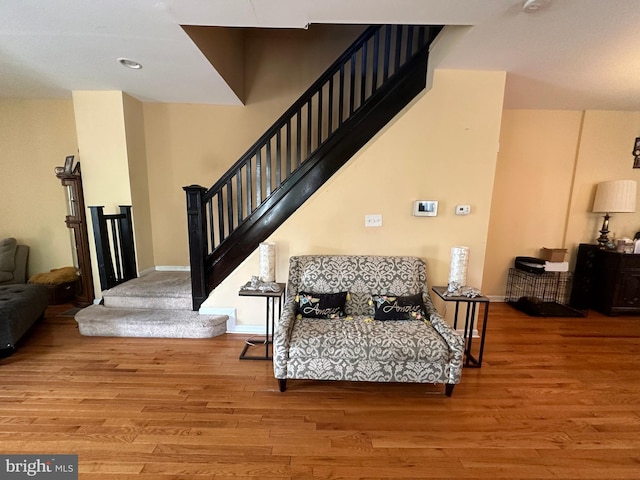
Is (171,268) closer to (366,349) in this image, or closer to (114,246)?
(114,246)

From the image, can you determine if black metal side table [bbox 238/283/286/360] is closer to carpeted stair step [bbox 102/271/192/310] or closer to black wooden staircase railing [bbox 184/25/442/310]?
black wooden staircase railing [bbox 184/25/442/310]

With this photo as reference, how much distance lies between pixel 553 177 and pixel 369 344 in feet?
12.3

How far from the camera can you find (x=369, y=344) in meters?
1.91

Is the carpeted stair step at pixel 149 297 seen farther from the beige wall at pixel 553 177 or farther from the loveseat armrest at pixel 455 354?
the beige wall at pixel 553 177

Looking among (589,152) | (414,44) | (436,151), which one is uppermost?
(414,44)

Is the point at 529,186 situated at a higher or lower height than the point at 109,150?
lower

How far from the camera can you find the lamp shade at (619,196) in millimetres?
3334

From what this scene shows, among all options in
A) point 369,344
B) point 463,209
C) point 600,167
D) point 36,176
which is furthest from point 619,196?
point 36,176

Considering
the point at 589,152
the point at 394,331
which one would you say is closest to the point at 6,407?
the point at 394,331

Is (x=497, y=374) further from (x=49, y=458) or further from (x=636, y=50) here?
(x=49, y=458)

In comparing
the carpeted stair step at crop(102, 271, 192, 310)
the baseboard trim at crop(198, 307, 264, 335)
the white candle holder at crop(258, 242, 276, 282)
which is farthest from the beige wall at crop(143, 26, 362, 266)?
the white candle holder at crop(258, 242, 276, 282)

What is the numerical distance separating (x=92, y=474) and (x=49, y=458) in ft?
1.03

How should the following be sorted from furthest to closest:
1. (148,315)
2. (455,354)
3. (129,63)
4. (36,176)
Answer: (36,176) < (148,315) < (129,63) < (455,354)

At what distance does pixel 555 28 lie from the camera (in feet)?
5.98
